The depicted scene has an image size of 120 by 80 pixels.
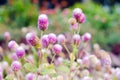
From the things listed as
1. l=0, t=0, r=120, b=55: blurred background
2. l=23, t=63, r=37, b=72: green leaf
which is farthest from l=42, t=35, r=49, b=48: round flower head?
l=0, t=0, r=120, b=55: blurred background

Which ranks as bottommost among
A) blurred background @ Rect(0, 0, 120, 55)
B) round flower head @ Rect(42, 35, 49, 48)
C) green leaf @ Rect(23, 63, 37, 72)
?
blurred background @ Rect(0, 0, 120, 55)

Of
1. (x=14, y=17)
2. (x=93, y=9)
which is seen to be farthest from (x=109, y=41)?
(x=93, y=9)

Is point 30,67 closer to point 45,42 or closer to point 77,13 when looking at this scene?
point 45,42

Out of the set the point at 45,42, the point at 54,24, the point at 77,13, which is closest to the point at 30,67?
the point at 45,42

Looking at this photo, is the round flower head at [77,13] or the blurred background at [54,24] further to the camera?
the blurred background at [54,24]

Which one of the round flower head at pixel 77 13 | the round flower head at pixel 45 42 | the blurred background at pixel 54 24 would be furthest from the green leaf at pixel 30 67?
the blurred background at pixel 54 24

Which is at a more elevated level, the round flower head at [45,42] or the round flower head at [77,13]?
the round flower head at [77,13]

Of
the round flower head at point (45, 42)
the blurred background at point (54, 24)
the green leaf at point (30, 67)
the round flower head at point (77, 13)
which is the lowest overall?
the blurred background at point (54, 24)

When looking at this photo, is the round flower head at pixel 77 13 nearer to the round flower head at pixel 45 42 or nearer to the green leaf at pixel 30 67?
the round flower head at pixel 45 42

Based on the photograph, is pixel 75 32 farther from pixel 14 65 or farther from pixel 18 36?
pixel 18 36

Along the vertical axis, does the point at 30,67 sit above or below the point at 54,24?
above

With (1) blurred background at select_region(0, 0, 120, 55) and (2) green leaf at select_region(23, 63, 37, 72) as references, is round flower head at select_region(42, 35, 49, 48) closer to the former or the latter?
(2) green leaf at select_region(23, 63, 37, 72)
